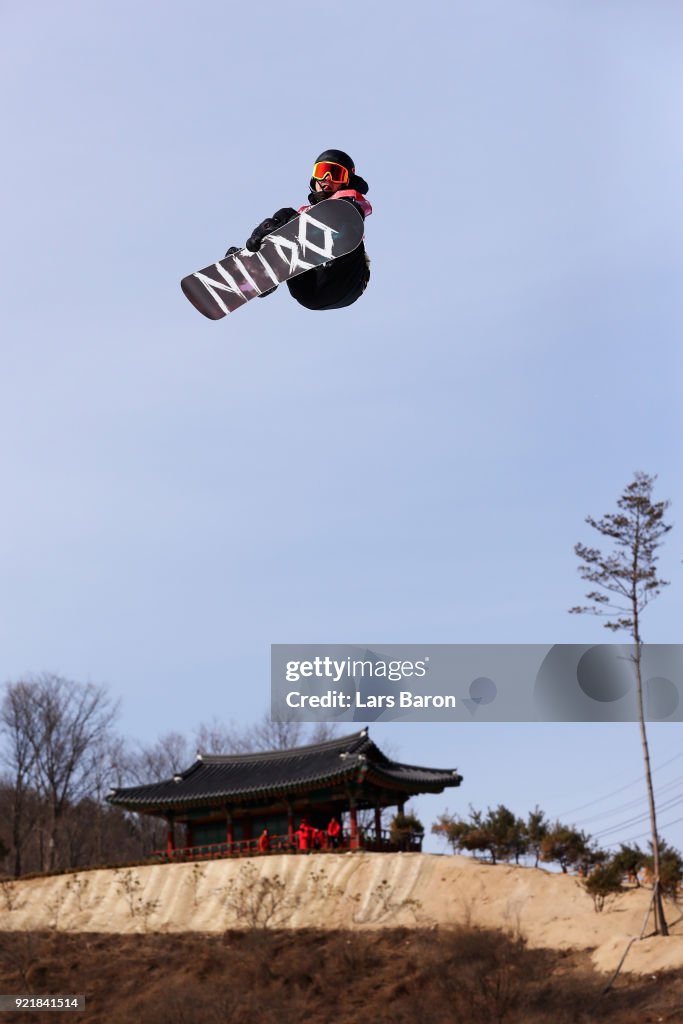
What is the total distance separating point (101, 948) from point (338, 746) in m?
14.2

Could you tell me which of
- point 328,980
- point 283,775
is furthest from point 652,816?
point 283,775

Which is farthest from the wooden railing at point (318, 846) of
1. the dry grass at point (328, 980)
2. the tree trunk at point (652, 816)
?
the tree trunk at point (652, 816)

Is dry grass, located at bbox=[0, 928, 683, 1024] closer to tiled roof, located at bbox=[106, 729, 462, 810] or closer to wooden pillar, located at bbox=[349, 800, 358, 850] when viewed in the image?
wooden pillar, located at bbox=[349, 800, 358, 850]

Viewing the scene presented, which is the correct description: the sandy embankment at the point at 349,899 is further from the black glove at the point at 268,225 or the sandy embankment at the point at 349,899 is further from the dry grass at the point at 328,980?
the black glove at the point at 268,225

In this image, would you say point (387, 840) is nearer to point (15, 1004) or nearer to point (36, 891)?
point (36, 891)

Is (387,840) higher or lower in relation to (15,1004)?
higher

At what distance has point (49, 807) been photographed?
52812 mm

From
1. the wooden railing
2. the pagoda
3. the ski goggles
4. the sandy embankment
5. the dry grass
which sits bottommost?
the dry grass

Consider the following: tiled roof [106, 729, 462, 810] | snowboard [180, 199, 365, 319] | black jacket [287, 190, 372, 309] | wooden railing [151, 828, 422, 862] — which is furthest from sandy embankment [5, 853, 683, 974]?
snowboard [180, 199, 365, 319]

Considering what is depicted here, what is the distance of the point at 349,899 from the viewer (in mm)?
35562

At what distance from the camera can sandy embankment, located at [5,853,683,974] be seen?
103 ft

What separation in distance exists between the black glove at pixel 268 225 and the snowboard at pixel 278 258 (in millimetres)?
52

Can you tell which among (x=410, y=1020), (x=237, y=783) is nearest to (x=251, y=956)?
(x=410, y=1020)

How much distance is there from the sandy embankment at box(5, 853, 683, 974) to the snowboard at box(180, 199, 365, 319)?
24674 mm
